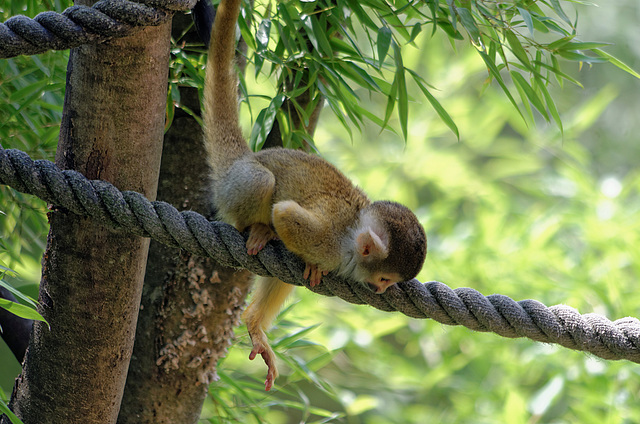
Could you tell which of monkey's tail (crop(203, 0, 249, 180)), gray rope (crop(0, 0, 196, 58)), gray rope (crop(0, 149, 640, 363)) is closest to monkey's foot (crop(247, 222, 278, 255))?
gray rope (crop(0, 149, 640, 363))

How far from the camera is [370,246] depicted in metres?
1.79

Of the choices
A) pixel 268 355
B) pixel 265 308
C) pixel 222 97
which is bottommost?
pixel 268 355

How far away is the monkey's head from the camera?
177 centimetres

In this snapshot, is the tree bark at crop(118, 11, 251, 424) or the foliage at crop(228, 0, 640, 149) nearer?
the foliage at crop(228, 0, 640, 149)

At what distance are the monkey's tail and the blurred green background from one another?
55cm

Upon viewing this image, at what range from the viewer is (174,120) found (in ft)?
7.06

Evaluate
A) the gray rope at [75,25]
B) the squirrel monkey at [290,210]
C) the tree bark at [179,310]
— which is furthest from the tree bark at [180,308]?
the gray rope at [75,25]

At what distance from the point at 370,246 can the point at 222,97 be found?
0.67m

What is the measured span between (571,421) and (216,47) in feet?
11.6

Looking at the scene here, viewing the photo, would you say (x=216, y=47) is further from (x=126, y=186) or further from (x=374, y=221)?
(x=374, y=221)

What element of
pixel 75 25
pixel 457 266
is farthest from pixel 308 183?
pixel 457 266

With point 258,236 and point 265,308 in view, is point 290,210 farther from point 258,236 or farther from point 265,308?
point 265,308

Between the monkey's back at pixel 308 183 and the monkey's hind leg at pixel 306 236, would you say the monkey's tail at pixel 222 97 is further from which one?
the monkey's hind leg at pixel 306 236

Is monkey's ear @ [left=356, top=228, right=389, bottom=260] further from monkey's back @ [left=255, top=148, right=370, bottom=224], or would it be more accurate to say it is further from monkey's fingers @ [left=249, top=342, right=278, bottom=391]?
monkey's fingers @ [left=249, top=342, right=278, bottom=391]
